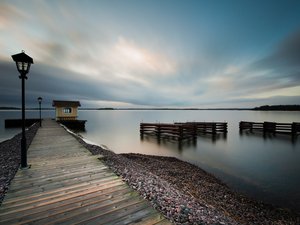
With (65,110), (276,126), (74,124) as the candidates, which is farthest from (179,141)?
(65,110)

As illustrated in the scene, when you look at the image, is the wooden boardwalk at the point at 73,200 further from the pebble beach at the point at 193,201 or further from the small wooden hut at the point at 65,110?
the small wooden hut at the point at 65,110

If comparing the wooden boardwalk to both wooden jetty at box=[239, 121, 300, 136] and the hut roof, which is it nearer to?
wooden jetty at box=[239, 121, 300, 136]

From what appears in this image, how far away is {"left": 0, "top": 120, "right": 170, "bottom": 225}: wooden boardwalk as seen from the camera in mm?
2758

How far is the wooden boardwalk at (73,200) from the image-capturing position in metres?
2.76

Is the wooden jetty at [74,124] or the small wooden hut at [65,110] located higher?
the small wooden hut at [65,110]

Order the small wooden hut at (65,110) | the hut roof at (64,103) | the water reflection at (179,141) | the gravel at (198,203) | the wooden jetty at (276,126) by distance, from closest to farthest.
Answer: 1. the gravel at (198,203)
2. the water reflection at (179,141)
3. the wooden jetty at (276,126)
4. the hut roof at (64,103)
5. the small wooden hut at (65,110)

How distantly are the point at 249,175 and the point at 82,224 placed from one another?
949 centimetres

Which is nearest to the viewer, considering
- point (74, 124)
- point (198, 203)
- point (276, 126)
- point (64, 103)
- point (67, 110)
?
point (198, 203)

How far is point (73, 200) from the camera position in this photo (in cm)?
331

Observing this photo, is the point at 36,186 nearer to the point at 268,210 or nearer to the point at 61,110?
the point at 268,210

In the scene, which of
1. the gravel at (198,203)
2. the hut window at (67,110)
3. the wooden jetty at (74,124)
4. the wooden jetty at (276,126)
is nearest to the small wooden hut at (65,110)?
the hut window at (67,110)

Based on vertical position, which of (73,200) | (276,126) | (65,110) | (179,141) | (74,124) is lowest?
(179,141)

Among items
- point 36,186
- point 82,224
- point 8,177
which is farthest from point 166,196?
point 8,177

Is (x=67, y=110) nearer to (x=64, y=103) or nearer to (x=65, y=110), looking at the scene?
(x=65, y=110)
